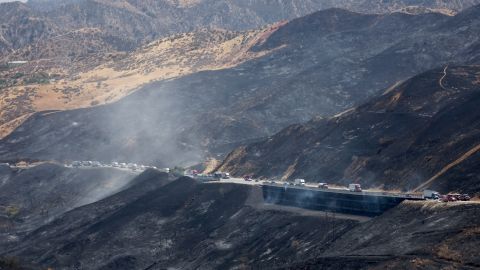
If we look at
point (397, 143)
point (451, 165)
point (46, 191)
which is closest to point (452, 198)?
point (451, 165)

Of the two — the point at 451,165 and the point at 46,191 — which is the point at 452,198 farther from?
the point at 46,191

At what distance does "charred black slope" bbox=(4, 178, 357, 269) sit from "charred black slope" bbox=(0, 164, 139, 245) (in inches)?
580

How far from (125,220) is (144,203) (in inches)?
241

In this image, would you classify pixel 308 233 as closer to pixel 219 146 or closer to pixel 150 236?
pixel 150 236

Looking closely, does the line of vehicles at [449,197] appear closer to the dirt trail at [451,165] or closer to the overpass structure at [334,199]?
the overpass structure at [334,199]

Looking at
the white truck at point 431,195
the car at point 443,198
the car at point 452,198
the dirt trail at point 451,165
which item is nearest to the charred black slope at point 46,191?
the dirt trail at point 451,165

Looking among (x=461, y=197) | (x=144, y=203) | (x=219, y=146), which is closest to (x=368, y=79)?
(x=219, y=146)

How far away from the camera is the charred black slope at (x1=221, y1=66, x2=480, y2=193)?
92750mm

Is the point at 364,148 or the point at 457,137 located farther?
the point at 364,148

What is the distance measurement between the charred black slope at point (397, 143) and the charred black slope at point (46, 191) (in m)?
26.5

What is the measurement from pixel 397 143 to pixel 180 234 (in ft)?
122

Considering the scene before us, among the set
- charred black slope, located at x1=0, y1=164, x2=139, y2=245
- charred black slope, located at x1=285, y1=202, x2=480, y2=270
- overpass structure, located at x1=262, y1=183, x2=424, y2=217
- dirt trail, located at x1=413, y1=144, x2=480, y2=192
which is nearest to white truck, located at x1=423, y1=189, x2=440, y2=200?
overpass structure, located at x1=262, y1=183, x2=424, y2=217

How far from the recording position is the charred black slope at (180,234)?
84.1 metres

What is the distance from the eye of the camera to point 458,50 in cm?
18562
